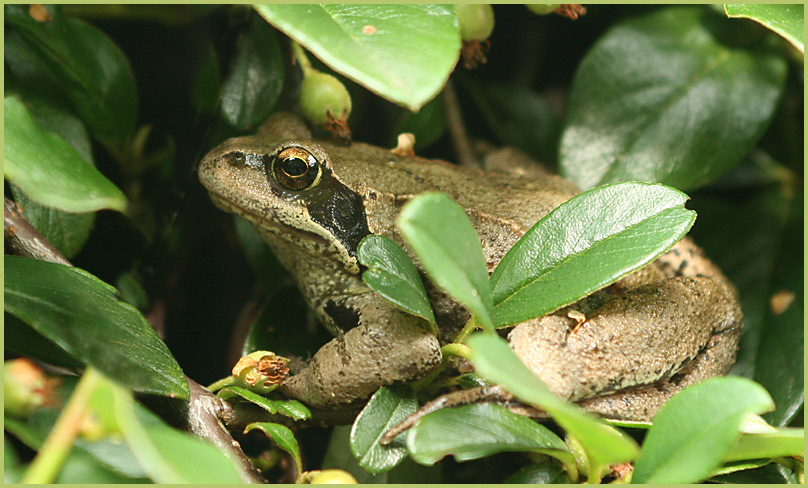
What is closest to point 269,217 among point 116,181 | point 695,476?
point 116,181

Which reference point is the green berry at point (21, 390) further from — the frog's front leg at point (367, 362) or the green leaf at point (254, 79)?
the green leaf at point (254, 79)

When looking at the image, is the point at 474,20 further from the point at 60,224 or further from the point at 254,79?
the point at 60,224

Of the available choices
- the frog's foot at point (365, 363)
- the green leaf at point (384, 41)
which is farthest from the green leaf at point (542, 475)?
the green leaf at point (384, 41)

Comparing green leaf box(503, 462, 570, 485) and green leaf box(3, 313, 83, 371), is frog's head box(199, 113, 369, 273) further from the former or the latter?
green leaf box(503, 462, 570, 485)

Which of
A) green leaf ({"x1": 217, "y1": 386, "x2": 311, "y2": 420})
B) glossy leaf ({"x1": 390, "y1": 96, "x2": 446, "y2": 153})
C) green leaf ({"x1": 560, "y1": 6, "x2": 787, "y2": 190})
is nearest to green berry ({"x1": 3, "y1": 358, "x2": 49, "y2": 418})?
green leaf ({"x1": 217, "y1": 386, "x2": 311, "y2": 420})

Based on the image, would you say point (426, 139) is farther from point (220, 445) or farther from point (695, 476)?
point (695, 476)
